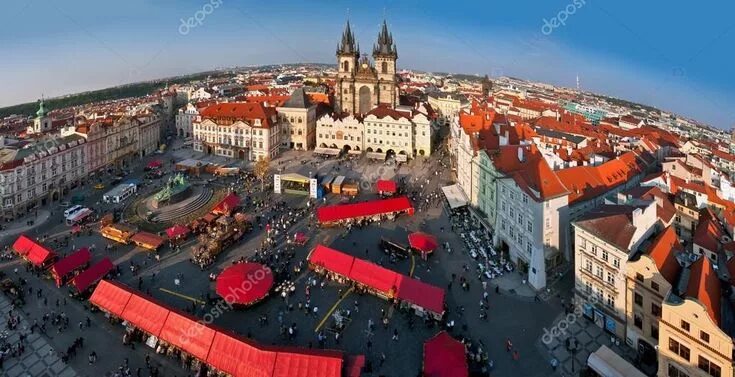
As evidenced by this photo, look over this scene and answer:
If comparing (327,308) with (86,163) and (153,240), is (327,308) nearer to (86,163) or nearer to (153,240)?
(153,240)

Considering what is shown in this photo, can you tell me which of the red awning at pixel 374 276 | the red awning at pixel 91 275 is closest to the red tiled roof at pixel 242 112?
the red awning at pixel 91 275

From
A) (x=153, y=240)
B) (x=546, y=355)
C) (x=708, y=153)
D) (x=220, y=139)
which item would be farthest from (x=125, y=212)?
(x=708, y=153)

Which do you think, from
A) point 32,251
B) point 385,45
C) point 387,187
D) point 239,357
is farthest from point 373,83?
point 239,357

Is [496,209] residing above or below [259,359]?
above

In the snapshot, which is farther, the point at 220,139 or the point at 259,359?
the point at 220,139

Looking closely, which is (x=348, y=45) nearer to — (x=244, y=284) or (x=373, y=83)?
(x=373, y=83)

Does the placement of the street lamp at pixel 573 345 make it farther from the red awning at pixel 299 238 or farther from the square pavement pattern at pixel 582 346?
the red awning at pixel 299 238
